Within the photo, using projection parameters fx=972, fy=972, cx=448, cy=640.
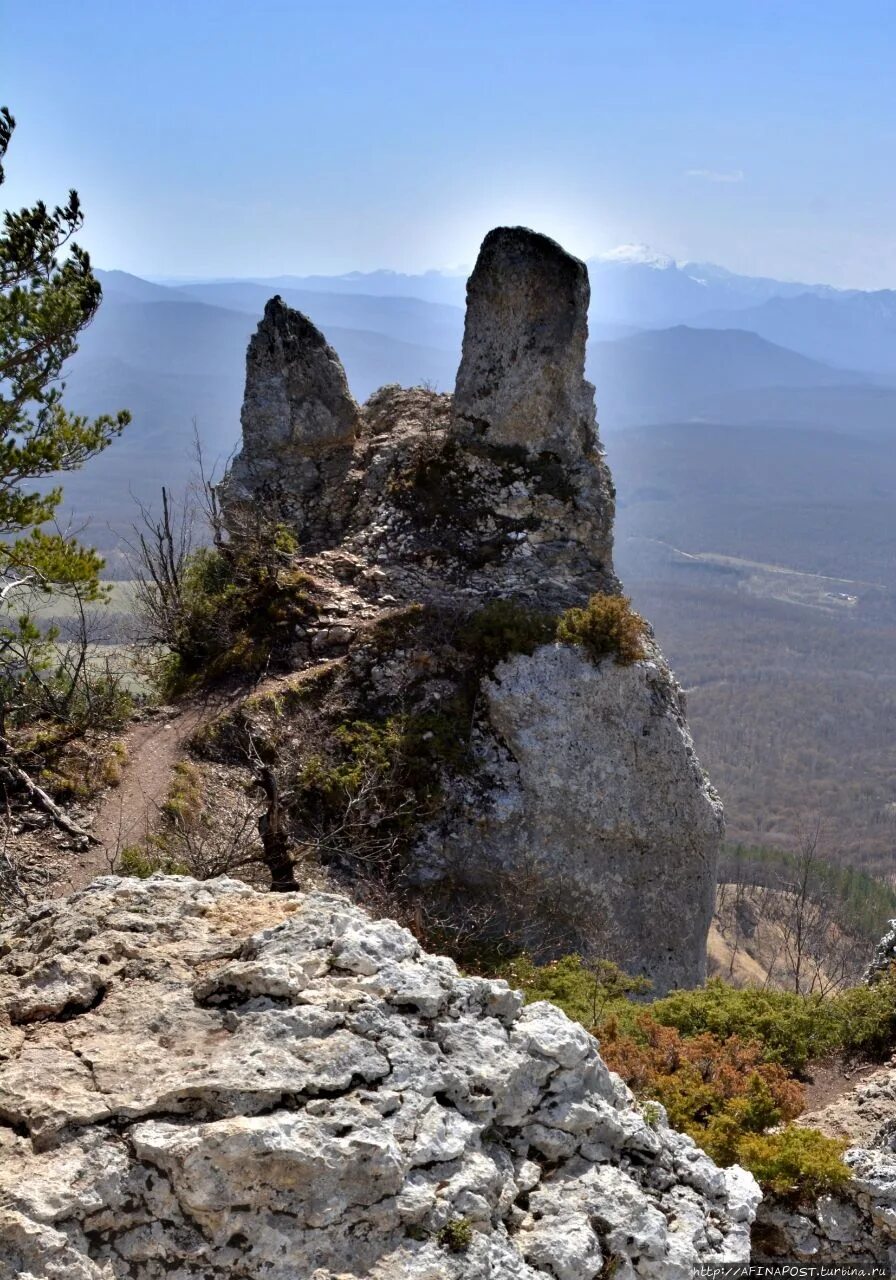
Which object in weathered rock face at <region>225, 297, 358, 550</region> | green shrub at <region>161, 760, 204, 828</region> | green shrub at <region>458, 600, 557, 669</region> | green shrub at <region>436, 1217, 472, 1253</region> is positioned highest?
weathered rock face at <region>225, 297, 358, 550</region>

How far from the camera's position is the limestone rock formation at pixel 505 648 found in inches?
747

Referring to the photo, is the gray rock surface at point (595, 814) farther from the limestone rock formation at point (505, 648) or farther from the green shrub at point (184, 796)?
the green shrub at point (184, 796)

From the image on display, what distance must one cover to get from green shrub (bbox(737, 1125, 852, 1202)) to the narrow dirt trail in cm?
946

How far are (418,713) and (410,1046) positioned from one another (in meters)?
13.2

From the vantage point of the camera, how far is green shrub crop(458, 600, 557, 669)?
2005 centimetres

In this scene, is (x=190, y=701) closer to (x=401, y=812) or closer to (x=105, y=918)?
(x=401, y=812)

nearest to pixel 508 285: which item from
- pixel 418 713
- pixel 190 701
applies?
pixel 418 713

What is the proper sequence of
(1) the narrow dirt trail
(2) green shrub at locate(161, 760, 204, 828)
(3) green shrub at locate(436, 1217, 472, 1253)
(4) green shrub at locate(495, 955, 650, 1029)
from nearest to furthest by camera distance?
1. (3) green shrub at locate(436, 1217, 472, 1253)
2. (4) green shrub at locate(495, 955, 650, 1029)
3. (1) the narrow dirt trail
4. (2) green shrub at locate(161, 760, 204, 828)

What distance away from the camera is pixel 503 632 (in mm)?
20250

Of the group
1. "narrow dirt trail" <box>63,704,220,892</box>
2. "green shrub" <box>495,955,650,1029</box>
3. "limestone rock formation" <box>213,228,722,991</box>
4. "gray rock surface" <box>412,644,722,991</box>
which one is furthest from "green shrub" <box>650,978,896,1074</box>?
"narrow dirt trail" <box>63,704,220,892</box>

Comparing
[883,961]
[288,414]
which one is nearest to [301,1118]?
[883,961]

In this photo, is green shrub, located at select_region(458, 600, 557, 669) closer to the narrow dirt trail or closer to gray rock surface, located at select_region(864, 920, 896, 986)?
the narrow dirt trail

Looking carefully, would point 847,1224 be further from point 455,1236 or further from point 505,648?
point 505,648

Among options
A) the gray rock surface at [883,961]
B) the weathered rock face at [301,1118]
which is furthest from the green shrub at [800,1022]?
the weathered rock face at [301,1118]
